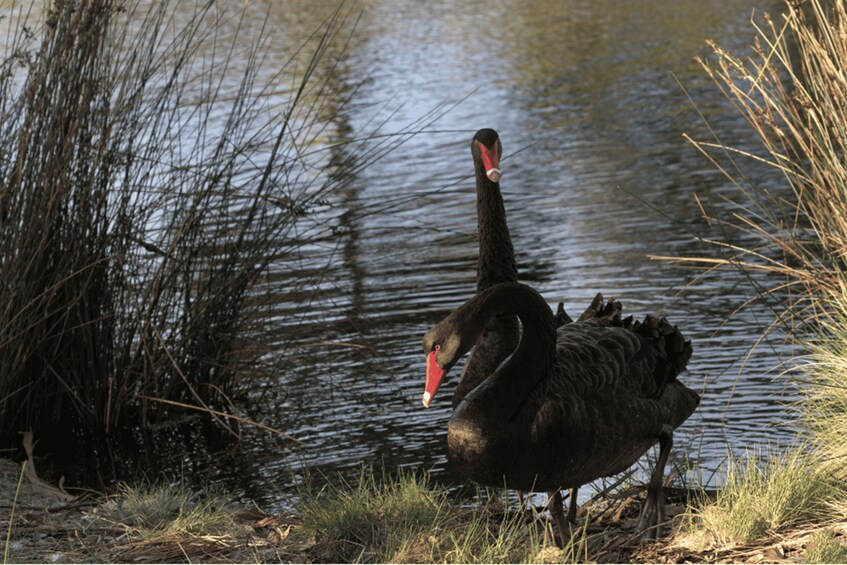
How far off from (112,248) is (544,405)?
2.84 metres

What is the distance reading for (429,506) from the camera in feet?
13.2

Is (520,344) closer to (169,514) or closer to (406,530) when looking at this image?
(406,530)

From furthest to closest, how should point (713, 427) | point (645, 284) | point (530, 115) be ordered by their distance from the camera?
point (530, 115)
point (645, 284)
point (713, 427)

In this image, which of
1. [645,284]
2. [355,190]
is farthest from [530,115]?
[645,284]

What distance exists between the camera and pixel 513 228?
919 centimetres

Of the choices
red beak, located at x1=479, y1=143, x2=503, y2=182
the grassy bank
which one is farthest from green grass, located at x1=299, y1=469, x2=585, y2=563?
red beak, located at x1=479, y1=143, x2=503, y2=182

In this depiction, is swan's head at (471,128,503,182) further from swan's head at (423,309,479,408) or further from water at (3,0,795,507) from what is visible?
swan's head at (423,309,479,408)

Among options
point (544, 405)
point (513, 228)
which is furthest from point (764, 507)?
point (513, 228)

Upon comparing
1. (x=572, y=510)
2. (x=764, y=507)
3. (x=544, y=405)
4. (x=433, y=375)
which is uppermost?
(x=433, y=375)

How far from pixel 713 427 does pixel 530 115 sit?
842 cm

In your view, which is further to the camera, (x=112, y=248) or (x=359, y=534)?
(x=112, y=248)

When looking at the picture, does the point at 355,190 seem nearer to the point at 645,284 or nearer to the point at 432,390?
the point at 645,284

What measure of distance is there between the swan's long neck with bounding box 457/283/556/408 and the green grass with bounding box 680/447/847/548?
703mm

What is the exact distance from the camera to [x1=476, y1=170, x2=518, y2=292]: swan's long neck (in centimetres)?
419
